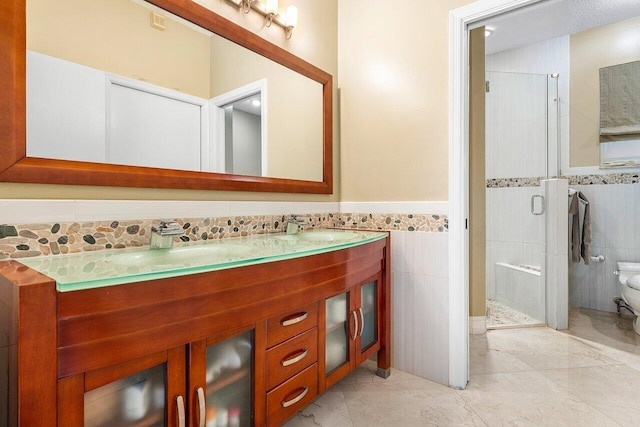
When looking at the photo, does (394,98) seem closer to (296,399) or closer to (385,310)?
(385,310)

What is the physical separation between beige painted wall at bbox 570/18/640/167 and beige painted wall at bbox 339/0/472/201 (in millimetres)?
2133

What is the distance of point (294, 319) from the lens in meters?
1.22

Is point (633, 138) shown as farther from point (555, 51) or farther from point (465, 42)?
point (465, 42)

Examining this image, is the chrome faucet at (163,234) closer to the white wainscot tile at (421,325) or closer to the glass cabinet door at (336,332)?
the glass cabinet door at (336,332)

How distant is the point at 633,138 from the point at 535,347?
2089 mm

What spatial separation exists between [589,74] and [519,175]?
1.10 metres

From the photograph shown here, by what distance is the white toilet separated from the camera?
238 centimetres

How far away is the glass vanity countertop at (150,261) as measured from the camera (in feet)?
2.34

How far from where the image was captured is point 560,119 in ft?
10.3

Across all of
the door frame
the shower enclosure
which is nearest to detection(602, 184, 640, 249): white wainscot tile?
the shower enclosure

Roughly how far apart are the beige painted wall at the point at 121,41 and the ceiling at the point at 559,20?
2.13 meters

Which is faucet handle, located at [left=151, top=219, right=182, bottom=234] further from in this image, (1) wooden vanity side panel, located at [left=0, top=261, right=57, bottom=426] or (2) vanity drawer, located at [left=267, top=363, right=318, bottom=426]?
(2) vanity drawer, located at [left=267, top=363, right=318, bottom=426]

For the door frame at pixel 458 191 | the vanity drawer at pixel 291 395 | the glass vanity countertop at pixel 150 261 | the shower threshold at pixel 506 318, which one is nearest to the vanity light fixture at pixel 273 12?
the door frame at pixel 458 191

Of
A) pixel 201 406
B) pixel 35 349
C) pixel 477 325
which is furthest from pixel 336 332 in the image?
pixel 477 325
